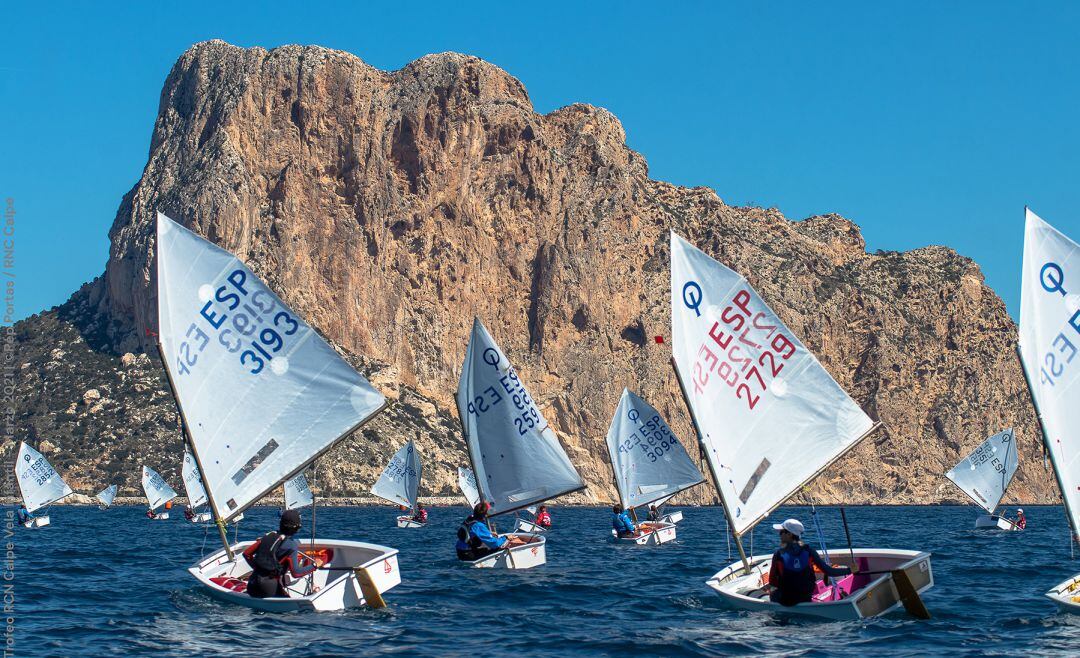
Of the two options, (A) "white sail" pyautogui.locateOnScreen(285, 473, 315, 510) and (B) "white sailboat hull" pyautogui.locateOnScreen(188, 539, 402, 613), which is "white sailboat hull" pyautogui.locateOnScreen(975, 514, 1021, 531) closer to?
(A) "white sail" pyautogui.locateOnScreen(285, 473, 315, 510)

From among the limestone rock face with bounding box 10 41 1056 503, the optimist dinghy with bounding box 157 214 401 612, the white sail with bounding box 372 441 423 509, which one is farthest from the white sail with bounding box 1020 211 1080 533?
the limestone rock face with bounding box 10 41 1056 503

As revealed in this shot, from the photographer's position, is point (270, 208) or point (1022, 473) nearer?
point (270, 208)

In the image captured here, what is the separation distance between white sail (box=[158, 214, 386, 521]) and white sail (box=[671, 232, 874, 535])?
18.1ft

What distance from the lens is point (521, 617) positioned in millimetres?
19359

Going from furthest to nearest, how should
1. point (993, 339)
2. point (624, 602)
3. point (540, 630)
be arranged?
point (993, 339) → point (624, 602) → point (540, 630)

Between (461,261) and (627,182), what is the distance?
21933 millimetres

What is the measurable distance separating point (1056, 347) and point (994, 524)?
39671mm

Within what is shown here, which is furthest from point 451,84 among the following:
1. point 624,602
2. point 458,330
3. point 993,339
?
point 624,602

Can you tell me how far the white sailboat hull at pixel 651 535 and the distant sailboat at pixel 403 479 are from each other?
669 inches

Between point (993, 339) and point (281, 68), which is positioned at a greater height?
point (281, 68)

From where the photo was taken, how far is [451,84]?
121 metres

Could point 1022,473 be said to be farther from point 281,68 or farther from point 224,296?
point 224,296

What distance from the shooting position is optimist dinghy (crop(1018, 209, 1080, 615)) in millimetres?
18781

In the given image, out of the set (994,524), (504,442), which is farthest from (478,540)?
(994,524)
